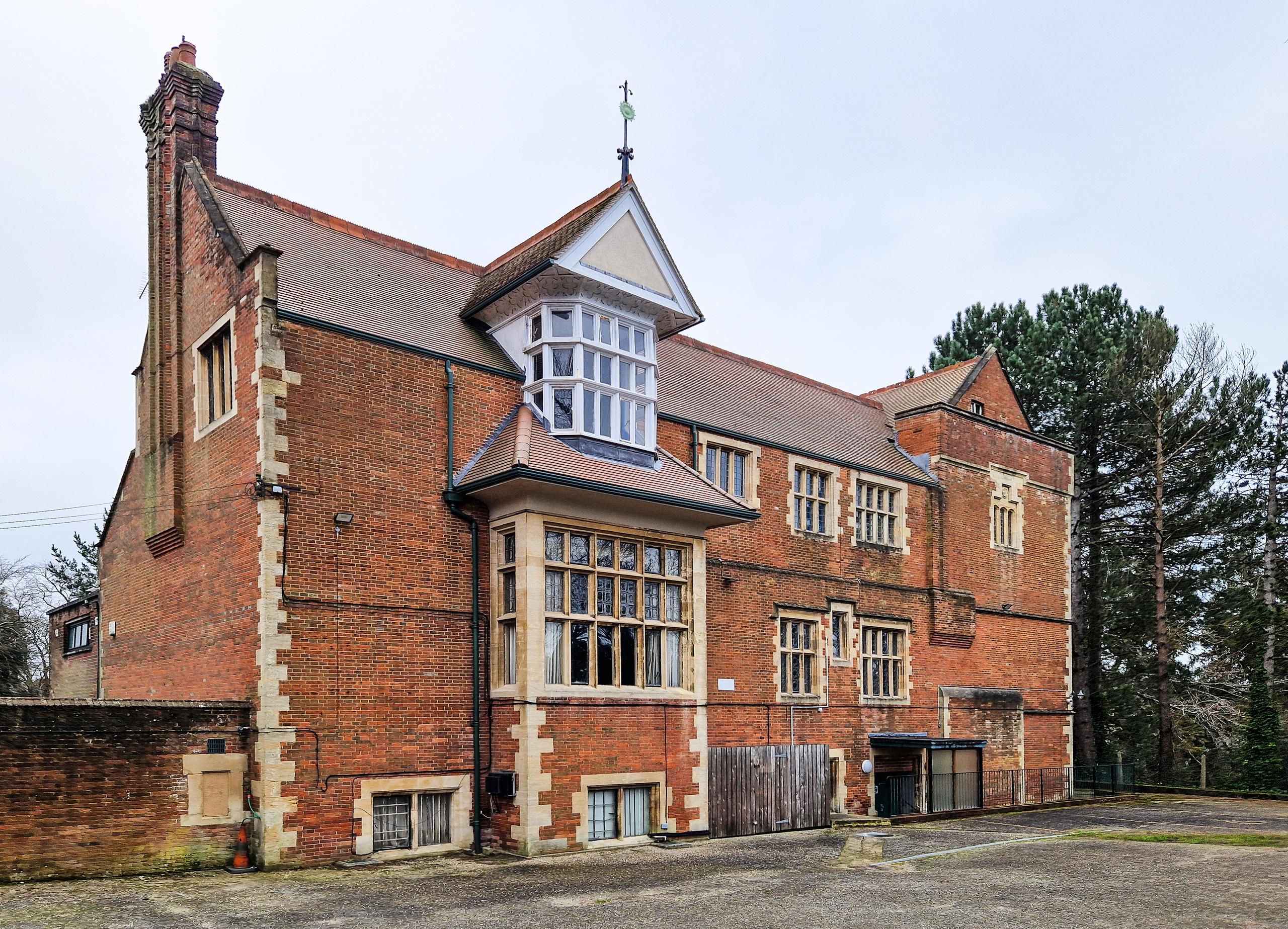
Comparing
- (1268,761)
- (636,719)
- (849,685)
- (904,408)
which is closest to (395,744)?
(636,719)

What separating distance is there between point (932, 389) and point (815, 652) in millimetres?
9663

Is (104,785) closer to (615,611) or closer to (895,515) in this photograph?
(615,611)

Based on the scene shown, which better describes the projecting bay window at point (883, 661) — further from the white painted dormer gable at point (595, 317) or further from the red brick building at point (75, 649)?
the red brick building at point (75, 649)

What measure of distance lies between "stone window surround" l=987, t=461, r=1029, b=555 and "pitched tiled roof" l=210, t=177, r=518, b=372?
14.8m

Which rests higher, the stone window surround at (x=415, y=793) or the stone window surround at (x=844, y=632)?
the stone window surround at (x=844, y=632)

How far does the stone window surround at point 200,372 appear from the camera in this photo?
15930 millimetres

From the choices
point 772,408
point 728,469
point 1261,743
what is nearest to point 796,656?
point 728,469

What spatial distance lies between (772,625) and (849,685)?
279 centimetres

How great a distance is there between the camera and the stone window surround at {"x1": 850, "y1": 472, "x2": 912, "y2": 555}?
24438mm

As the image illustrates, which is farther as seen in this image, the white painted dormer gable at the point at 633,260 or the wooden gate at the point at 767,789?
the wooden gate at the point at 767,789

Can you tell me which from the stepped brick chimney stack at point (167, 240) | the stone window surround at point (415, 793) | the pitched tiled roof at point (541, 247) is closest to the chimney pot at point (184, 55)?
the stepped brick chimney stack at point (167, 240)

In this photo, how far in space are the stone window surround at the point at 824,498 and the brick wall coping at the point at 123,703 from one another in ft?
39.7

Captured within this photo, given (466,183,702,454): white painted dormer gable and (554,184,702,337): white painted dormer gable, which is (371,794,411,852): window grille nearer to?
(466,183,702,454): white painted dormer gable

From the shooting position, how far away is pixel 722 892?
41.5ft
